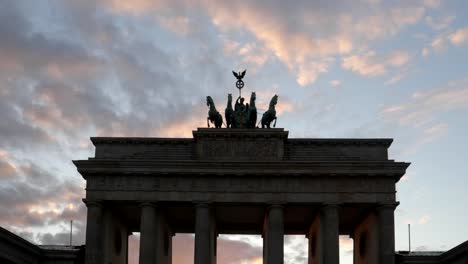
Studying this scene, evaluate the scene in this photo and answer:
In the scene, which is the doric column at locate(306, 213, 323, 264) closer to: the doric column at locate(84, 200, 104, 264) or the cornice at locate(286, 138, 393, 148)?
the cornice at locate(286, 138, 393, 148)

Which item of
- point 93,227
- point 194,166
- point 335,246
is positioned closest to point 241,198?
point 194,166

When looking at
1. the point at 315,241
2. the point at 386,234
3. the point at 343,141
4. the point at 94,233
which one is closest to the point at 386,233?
the point at 386,234

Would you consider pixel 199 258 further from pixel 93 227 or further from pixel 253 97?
pixel 253 97

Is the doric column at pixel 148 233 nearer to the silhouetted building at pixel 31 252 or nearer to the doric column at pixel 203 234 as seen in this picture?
the doric column at pixel 203 234

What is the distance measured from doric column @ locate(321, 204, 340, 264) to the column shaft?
3679mm

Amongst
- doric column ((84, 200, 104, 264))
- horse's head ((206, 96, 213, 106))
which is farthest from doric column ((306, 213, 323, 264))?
doric column ((84, 200, 104, 264))

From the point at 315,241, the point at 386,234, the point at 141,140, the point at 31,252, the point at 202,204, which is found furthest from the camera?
the point at 315,241

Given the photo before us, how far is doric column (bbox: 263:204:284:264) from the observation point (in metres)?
59.8

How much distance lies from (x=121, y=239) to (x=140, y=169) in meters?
10.2

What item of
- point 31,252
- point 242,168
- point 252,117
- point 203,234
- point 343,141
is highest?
point 252,117

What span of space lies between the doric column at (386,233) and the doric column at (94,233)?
23.9m

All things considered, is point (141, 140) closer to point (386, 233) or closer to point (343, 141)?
point (343, 141)

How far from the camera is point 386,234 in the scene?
5931cm

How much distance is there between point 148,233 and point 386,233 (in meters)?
20.3
